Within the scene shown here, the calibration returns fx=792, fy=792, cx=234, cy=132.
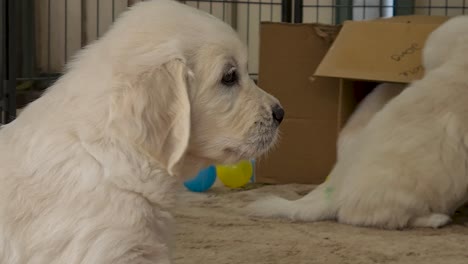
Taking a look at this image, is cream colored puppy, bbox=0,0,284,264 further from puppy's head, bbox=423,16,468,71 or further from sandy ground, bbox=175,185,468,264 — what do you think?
puppy's head, bbox=423,16,468,71

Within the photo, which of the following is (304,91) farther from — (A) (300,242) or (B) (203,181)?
(A) (300,242)

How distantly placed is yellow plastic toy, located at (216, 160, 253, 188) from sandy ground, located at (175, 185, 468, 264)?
39 cm

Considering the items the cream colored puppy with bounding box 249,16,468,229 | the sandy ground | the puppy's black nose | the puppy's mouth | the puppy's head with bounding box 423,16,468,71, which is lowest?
the sandy ground

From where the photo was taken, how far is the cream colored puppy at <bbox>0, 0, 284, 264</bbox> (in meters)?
1.28

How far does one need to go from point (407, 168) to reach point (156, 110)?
123 centimetres

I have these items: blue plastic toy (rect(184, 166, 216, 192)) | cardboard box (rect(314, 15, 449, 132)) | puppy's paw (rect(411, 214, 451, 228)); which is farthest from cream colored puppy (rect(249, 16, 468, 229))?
blue plastic toy (rect(184, 166, 216, 192))

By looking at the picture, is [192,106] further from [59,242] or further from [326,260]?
[326,260]

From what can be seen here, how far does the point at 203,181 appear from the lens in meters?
2.87

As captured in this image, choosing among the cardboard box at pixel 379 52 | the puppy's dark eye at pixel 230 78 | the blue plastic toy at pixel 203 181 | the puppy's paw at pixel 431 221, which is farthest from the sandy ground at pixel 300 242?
the cardboard box at pixel 379 52

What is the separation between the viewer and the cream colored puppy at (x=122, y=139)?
4.20ft

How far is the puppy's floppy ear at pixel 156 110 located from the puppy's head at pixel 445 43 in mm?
1469

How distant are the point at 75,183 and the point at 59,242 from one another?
0.10 metres

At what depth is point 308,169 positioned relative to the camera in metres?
3.13

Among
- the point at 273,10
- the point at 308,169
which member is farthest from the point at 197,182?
the point at 273,10
